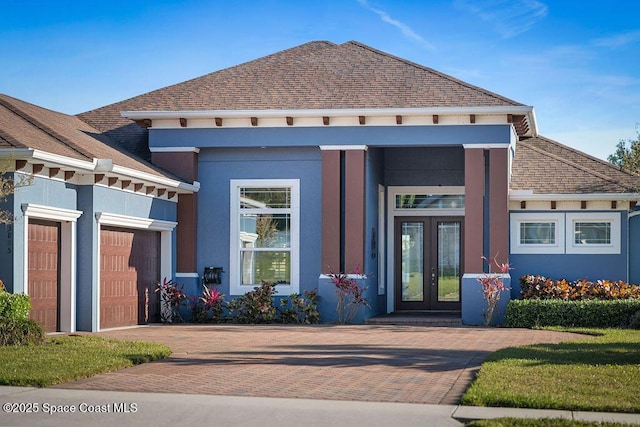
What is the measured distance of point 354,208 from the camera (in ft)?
78.5

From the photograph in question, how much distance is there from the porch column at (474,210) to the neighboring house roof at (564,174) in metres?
1.98

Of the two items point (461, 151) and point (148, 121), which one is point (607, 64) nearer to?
point (461, 151)

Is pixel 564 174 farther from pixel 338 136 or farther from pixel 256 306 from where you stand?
pixel 256 306

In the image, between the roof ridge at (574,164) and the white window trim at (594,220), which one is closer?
the white window trim at (594,220)

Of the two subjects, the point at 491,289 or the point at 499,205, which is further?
the point at 499,205

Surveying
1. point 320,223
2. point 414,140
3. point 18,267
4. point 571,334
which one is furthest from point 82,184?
point 571,334

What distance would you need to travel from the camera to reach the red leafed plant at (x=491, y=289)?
22.9m

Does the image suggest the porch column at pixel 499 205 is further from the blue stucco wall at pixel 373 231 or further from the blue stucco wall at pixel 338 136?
the blue stucco wall at pixel 373 231

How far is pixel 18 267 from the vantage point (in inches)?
690

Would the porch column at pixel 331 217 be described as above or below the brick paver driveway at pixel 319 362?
above

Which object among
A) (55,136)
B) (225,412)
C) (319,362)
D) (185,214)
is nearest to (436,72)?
(185,214)

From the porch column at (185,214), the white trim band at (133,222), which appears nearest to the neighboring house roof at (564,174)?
the porch column at (185,214)

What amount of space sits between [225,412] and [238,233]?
14.5m

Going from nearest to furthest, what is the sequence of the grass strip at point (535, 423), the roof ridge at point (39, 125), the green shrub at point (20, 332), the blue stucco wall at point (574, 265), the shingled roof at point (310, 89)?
1. the grass strip at point (535, 423)
2. the green shrub at point (20, 332)
3. the roof ridge at point (39, 125)
4. the shingled roof at point (310, 89)
5. the blue stucco wall at point (574, 265)
